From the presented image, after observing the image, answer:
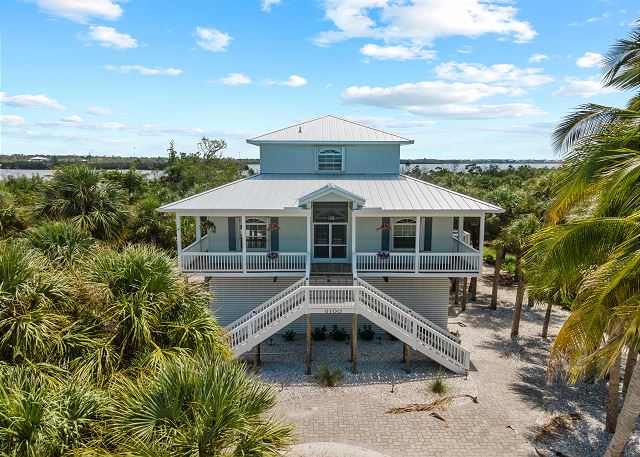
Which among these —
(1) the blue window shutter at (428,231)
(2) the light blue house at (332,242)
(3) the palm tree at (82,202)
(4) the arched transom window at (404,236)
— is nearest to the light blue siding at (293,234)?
(2) the light blue house at (332,242)

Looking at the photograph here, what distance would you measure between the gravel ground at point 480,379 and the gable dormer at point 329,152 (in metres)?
8.96

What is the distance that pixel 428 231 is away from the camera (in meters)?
19.6

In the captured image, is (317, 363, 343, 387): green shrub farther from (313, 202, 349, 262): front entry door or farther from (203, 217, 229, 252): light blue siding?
(203, 217, 229, 252): light blue siding

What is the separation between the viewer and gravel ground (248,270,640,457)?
12.7 metres

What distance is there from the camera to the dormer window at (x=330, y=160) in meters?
22.9

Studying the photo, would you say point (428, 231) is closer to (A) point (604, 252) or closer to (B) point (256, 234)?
(B) point (256, 234)

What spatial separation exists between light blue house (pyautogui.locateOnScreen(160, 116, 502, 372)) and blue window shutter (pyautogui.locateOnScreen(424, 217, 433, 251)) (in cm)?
5

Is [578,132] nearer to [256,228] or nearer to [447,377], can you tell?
[447,377]

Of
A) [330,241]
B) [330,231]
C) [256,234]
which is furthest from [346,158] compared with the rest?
[256,234]

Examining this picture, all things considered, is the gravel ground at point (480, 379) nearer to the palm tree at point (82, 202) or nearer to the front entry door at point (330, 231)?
the front entry door at point (330, 231)

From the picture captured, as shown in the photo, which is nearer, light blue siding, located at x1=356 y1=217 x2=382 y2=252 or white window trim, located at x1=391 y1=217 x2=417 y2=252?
white window trim, located at x1=391 y1=217 x2=417 y2=252

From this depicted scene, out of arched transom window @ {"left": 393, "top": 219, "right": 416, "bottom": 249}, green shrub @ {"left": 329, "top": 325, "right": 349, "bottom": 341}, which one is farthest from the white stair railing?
arched transom window @ {"left": 393, "top": 219, "right": 416, "bottom": 249}

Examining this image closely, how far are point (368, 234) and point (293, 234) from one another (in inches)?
139

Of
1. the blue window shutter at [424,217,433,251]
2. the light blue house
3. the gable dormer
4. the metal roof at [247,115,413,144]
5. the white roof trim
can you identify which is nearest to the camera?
the light blue house
